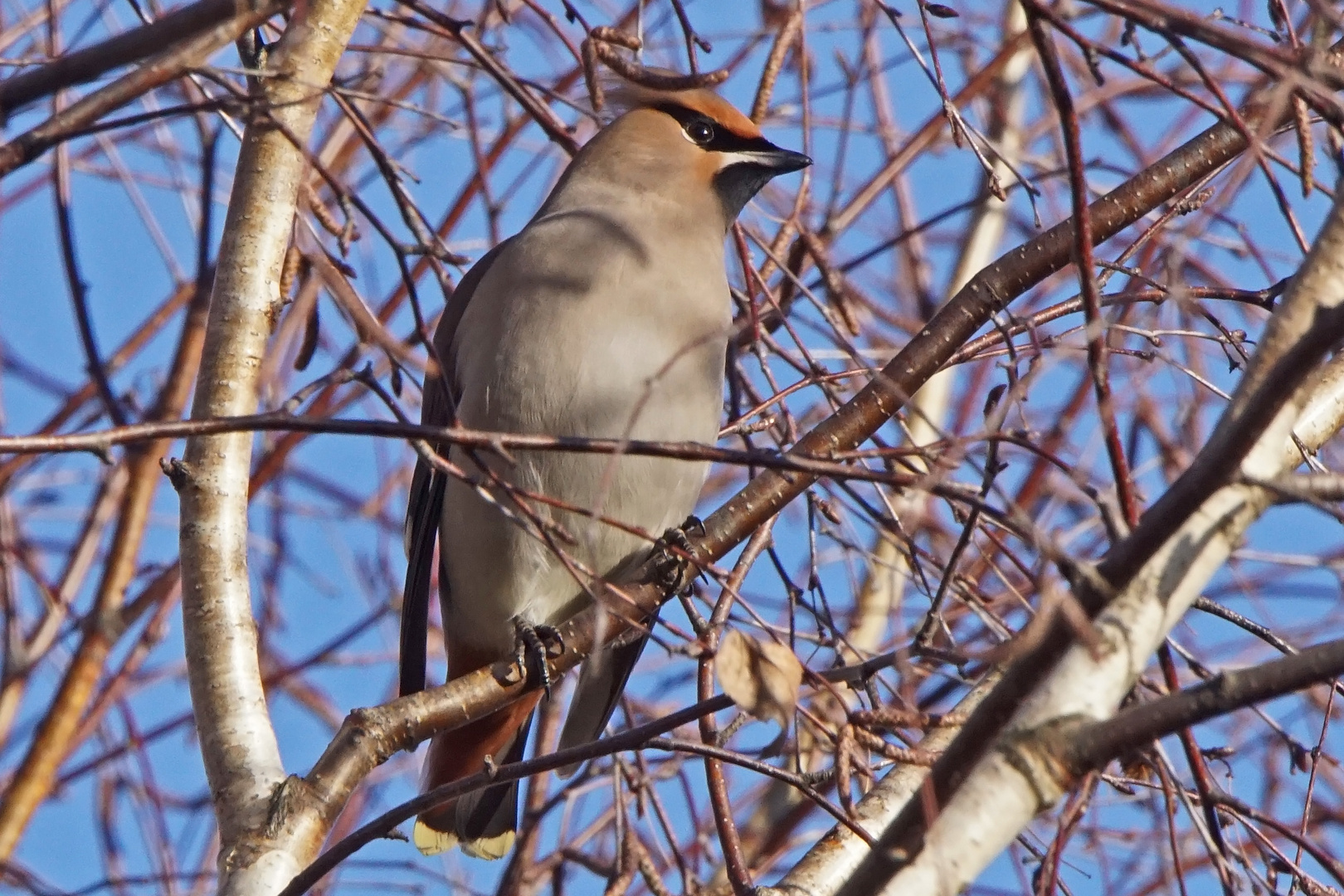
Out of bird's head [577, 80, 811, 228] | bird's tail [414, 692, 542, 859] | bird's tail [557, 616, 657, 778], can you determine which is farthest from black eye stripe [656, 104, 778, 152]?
bird's tail [414, 692, 542, 859]

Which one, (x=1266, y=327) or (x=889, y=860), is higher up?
(x=1266, y=327)

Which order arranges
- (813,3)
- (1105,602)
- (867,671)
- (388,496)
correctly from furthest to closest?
(388,496), (813,3), (867,671), (1105,602)

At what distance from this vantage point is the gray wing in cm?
357

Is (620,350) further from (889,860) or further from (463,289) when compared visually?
(889,860)

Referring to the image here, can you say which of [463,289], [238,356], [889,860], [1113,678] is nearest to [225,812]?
[238,356]

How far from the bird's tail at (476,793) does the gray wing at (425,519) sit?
166 mm

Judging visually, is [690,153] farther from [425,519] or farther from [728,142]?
[425,519]

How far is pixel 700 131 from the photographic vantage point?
422 centimetres

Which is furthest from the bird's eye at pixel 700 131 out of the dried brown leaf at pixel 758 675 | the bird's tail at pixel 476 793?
the dried brown leaf at pixel 758 675

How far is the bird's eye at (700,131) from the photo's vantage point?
4195mm

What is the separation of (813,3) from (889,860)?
3.39 metres

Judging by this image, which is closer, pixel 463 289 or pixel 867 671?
pixel 867 671

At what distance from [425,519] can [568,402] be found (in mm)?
594

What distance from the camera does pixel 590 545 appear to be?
3496mm
